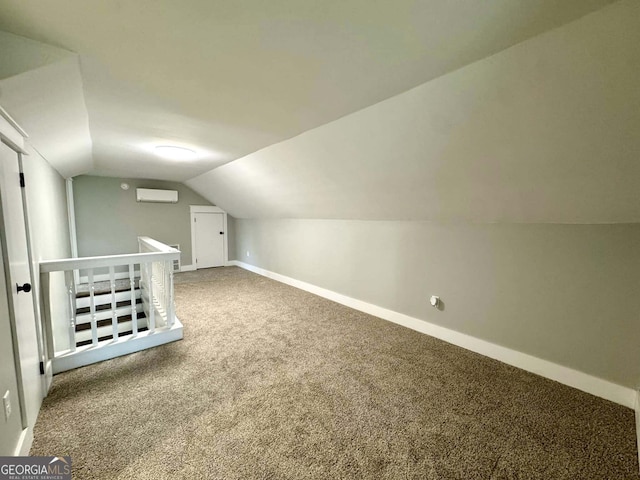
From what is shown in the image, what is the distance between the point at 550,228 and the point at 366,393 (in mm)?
2029

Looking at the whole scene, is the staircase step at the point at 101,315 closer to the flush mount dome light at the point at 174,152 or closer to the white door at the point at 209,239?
the white door at the point at 209,239

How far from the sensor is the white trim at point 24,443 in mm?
1292

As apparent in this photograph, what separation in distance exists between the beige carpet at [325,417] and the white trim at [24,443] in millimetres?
43

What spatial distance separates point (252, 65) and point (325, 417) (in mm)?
2205

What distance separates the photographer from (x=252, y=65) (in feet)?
4.55

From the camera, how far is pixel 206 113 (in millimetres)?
2021

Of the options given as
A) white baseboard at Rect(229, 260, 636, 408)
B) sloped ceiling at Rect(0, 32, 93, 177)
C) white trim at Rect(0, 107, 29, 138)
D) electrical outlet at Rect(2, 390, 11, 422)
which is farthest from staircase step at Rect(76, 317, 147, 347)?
white baseboard at Rect(229, 260, 636, 408)

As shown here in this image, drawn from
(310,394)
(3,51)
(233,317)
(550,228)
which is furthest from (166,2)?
(233,317)

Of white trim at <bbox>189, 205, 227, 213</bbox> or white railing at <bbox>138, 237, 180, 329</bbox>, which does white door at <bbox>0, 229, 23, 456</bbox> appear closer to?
white railing at <bbox>138, 237, 180, 329</bbox>

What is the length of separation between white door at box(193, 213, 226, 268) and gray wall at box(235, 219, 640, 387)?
4215 mm

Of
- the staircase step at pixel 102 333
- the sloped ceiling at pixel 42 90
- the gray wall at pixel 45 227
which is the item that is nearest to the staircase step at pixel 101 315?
the staircase step at pixel 102 333

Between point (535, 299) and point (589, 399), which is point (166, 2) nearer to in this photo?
point (535, 299)

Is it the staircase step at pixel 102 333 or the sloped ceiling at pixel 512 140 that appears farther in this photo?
the staircase step at pixel 102 333

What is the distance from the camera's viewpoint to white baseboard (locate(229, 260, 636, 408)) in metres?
1.88
